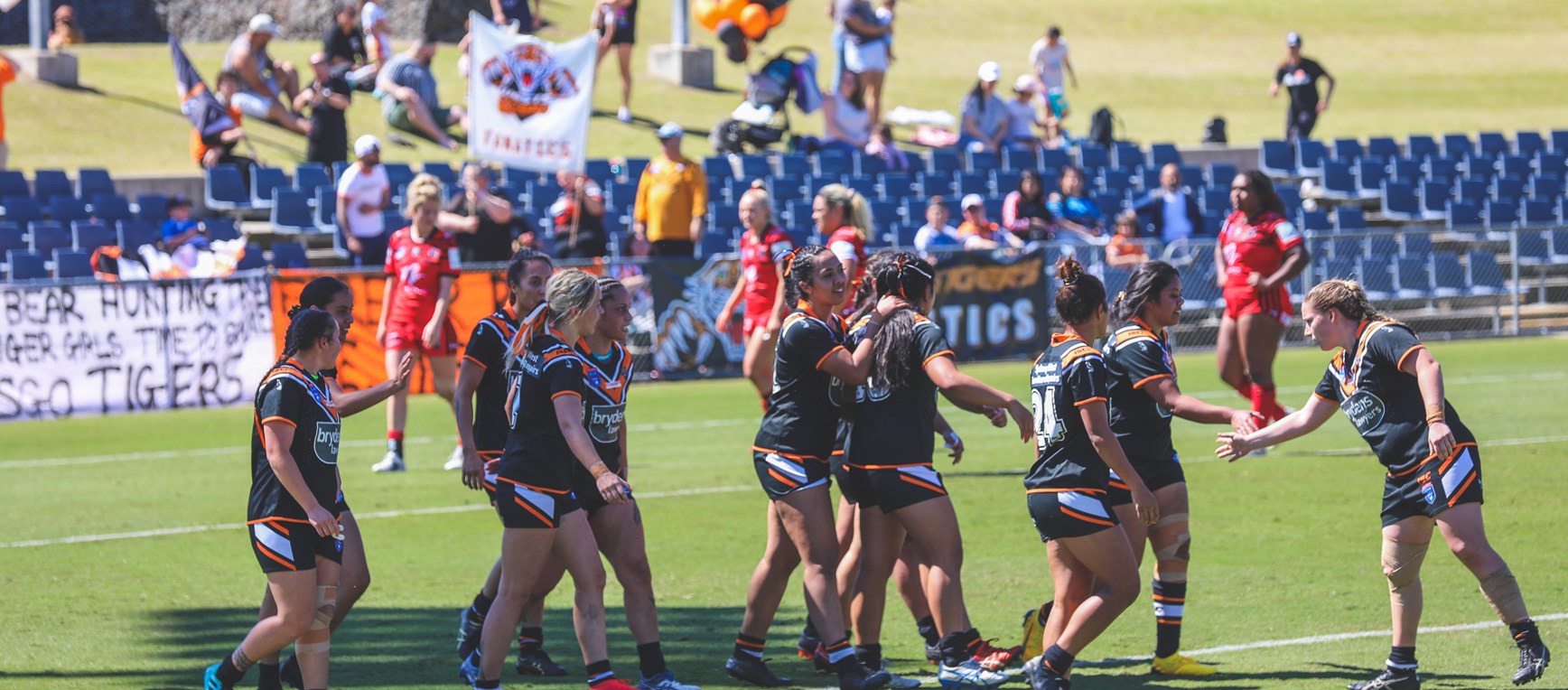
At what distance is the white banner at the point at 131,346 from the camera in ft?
55.2

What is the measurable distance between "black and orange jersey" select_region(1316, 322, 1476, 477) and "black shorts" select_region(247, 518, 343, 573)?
392 centimetres

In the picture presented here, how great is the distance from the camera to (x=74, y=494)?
12.6 m

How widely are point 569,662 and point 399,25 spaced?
30.6 metres

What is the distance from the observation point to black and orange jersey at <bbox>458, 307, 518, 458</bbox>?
287 inches

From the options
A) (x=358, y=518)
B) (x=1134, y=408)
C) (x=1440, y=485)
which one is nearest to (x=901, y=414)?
(x=1134, y=408)

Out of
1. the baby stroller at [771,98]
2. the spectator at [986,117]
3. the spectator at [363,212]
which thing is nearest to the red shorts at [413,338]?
the spectator at [363,212]

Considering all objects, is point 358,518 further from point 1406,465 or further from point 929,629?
point 1406,465

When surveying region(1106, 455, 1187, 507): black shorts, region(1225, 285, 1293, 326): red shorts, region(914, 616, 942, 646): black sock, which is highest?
region(1225, 285, 1293, 326): red shorts

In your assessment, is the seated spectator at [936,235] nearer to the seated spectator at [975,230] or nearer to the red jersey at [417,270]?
the seated spectator at [975,230]

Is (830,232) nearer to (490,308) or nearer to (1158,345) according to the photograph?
(1158,345)

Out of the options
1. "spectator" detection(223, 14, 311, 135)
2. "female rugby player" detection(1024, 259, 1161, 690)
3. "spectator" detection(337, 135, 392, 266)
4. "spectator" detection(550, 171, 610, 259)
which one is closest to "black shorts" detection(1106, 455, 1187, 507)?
"female rugby player" detection(1024, 259, 1161, 690)

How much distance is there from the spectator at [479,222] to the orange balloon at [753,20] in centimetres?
1295

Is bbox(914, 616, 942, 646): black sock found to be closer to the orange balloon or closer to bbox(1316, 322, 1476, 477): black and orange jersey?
bbox(1316, 322, 1476, 477): black and orange jersey

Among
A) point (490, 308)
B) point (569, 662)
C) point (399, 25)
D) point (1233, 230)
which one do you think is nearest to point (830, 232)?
point (1233, 230)
